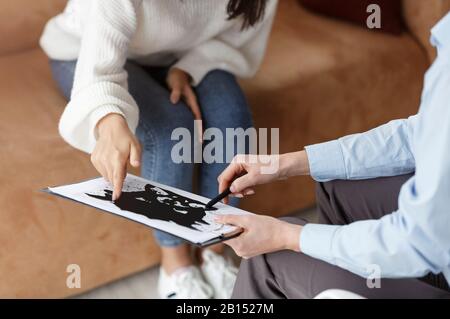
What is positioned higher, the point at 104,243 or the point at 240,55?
the point at 240,55

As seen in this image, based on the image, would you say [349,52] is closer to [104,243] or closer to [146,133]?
[146,133]

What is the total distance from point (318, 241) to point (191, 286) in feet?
1.84

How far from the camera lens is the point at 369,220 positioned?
0.80 meters

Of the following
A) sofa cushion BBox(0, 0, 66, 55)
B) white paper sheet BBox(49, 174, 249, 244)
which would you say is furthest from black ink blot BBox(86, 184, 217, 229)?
sofa cushion BBox(0, 0, 66, 55)

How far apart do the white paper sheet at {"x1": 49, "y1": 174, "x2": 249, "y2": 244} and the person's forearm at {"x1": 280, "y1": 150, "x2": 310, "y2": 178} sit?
0.37 ft

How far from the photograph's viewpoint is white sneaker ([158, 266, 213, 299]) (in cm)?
130

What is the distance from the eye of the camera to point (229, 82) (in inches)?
49.9

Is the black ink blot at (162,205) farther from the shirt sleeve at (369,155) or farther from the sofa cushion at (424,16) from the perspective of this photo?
the sofa cushion at (424,16)

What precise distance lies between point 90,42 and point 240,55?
13.7 inches

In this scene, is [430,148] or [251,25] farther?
[251,25]

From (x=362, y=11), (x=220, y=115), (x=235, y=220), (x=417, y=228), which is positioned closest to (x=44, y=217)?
(x=220, y=115)

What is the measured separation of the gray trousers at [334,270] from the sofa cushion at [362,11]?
76 cm

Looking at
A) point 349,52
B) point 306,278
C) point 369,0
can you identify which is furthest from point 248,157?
point 369,0
